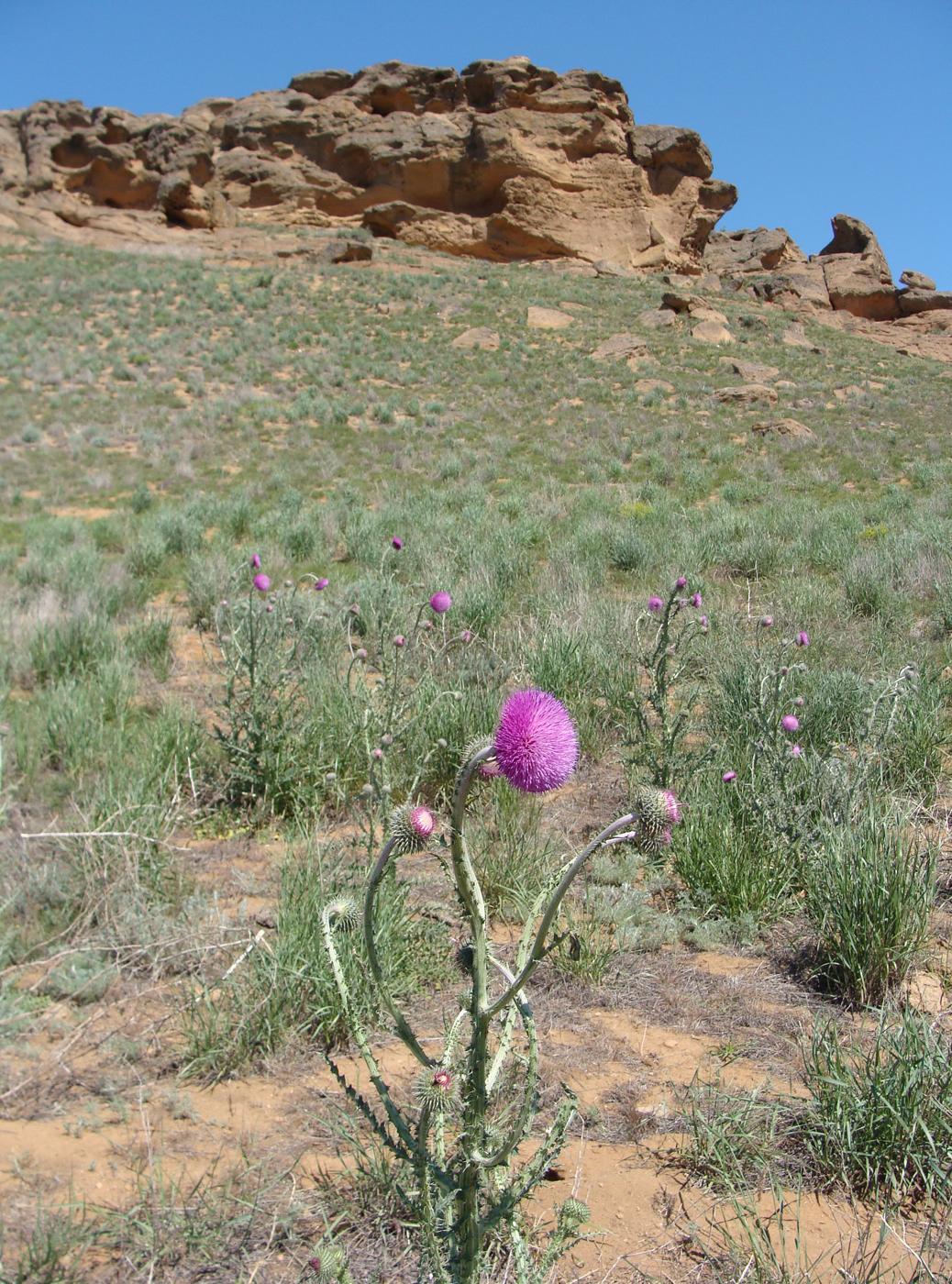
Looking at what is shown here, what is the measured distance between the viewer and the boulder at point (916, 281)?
41719mm

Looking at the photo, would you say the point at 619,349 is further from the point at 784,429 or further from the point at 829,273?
the point at 829,273

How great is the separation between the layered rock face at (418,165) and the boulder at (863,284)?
674 cm

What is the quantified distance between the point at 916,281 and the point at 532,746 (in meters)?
49.7

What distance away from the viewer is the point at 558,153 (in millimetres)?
39062

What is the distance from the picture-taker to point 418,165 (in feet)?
125

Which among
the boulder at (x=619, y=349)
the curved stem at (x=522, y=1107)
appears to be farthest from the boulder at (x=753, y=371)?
the curved stem at (x=522, y=1107)

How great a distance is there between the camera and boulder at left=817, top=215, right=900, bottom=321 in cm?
4038

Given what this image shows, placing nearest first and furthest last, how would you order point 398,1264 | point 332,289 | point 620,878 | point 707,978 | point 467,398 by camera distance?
1. point 398,1264
2. point 707,978
3. point 620,878
4. point 467,398
5. point 332,289

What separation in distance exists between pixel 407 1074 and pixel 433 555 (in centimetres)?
549

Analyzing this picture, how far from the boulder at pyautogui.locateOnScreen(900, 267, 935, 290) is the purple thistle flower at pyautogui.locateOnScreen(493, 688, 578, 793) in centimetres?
4844

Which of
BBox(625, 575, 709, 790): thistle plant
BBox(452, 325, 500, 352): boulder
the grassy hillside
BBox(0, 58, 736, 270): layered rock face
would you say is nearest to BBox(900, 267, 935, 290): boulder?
BBox(0, 58, 736, 270): layered rock face

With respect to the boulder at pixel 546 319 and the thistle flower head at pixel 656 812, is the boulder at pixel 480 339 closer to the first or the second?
the boulder at pixel 546 319

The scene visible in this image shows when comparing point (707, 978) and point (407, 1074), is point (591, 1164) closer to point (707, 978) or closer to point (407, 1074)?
point (407, 1074)

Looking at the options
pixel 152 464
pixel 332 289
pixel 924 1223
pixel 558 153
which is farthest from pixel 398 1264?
pixel 558 153
